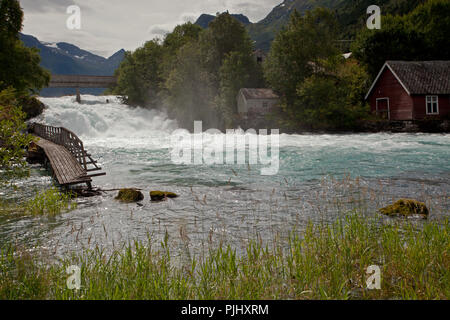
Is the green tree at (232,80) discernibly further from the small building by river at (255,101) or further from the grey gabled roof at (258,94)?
the grey gabled roof at (258,94)

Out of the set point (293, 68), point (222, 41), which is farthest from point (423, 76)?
point (222, 41)

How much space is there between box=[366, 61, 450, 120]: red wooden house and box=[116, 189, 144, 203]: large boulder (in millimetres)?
32039

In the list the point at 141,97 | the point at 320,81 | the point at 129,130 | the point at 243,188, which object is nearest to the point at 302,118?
the point at 320,81

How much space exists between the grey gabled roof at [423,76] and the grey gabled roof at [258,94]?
665 inches

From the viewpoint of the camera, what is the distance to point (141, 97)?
6209 centimetres

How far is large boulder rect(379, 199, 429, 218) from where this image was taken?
29.5ft

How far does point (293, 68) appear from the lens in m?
43.6

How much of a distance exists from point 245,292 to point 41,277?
2.93 meters

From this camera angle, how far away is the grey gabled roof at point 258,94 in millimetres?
48906

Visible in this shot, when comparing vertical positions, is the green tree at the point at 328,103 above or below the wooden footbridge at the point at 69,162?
above

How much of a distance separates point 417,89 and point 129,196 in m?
33.3

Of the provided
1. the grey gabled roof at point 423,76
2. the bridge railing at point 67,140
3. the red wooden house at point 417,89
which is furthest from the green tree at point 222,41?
the bridge railing at point 67,140

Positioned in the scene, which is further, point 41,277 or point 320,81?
point 320,81
